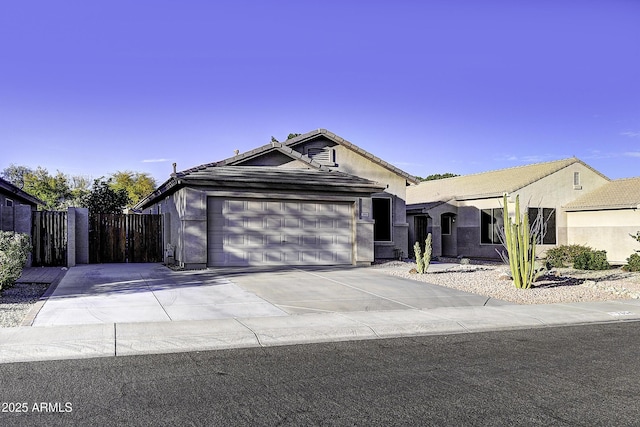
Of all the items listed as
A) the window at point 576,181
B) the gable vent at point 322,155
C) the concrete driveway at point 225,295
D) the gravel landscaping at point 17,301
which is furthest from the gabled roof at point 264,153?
the window at point 576,181

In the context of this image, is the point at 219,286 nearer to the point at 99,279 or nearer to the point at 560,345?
the point at 99,279

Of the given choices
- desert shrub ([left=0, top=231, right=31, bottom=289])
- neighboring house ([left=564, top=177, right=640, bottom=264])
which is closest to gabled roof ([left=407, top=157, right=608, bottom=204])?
neighboring house ([left=564, top=177, right=640, bottom=264])

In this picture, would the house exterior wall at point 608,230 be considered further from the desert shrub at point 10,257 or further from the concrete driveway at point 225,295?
the desert shrub at point 10,257

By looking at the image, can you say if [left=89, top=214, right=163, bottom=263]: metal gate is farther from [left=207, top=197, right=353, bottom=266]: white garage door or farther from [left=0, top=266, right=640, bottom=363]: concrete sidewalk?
[left=0, top=266, right=640, bottom=363]: concrete sidewalk

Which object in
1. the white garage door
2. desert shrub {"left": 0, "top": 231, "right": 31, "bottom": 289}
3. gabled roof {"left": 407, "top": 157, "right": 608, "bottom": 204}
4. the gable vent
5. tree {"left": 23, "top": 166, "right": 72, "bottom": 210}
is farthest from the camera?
tree {"left": 23, "top": 166, "right": 72, "bottom": 210}

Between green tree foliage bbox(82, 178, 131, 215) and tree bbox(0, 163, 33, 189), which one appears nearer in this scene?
green tree foliage bbox(82, 178, 131, 215)

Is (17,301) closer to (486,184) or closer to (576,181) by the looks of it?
(486,184)

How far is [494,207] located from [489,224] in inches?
35.7

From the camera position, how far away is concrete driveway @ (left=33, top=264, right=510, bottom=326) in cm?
1073

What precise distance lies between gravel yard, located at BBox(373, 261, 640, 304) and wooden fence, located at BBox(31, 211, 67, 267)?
38.5ft

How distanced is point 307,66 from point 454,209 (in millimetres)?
11609

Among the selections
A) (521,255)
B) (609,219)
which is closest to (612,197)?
(609,219)

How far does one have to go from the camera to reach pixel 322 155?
2430cm

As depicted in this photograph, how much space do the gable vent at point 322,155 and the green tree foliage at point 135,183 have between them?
34720 millimetres
